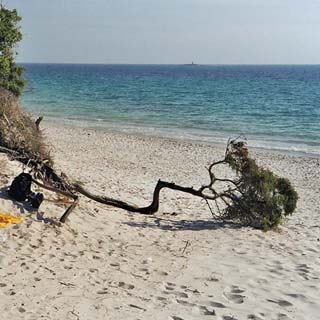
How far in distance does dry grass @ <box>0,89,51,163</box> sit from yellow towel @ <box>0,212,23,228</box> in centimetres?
199

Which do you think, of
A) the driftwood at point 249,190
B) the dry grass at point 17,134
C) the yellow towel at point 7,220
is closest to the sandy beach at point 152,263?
the yellow towel at point 7,220

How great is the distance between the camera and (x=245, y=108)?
44.6 m

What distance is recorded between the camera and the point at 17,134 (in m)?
12.0

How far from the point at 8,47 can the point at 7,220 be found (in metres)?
13.4

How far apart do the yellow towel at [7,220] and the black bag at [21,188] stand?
0.66 metres

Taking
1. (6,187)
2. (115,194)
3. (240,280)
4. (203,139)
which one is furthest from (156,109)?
(240,280)

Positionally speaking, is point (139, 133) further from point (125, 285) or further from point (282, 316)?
point (282, 316)

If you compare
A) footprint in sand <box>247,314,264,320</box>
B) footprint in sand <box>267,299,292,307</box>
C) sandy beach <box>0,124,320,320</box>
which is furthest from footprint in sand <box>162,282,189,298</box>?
footprint in sand <box>267,299,292,307</box>

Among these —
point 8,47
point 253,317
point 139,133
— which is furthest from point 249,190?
point 139,133

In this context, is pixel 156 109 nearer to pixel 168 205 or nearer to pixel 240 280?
pixel 168 205

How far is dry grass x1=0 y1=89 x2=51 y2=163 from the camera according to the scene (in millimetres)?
11277

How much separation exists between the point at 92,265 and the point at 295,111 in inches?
1461

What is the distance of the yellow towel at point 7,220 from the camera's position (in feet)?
29.1

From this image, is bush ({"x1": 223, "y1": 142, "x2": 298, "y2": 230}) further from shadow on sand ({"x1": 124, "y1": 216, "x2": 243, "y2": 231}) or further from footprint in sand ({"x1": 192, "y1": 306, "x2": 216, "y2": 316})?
footprint in sand ({"x1": 192, "y1": 306, "x2": 216, "y2": 316})
